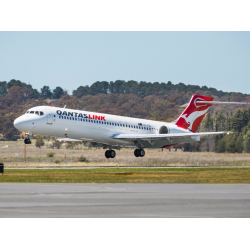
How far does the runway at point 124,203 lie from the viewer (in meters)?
15.1

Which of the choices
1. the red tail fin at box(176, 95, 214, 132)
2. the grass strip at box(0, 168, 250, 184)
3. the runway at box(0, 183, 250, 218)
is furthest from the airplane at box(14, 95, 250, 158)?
the runway at box(0, 183, 250, 218)

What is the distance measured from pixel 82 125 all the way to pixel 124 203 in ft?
99.9

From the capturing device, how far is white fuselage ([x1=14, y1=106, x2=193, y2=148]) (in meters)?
44.9

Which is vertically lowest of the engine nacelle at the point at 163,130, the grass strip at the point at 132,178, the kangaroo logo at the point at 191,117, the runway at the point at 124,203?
the grass strip at the point at 132,178

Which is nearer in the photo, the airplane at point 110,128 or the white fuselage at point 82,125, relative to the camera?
the white fuselage at point 82,125

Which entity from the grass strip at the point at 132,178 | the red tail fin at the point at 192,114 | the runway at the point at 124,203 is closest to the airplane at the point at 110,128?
the red tail fin at the point at 192,114

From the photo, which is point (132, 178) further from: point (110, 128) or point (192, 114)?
point (192, 114)

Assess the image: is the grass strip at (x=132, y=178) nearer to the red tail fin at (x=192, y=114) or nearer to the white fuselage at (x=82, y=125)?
the white fuselage at (x=82, y=125)

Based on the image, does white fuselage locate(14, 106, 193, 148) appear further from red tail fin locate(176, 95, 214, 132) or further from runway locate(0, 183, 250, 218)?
runway locate(0, 183, 250, 218)

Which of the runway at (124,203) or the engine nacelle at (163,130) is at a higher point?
the engine nacelle at (163,130)

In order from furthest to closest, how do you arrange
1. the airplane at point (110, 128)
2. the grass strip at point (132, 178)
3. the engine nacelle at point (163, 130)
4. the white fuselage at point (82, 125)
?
the engine nacelle at point (163, 130) < the airplane at point (110, 128) < the white fuselage at point (82, 125) < the grass strip at point (132, 178)

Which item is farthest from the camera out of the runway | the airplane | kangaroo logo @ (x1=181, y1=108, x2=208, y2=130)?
kangaroo logo @ (x1=181, y1=108, x2=208, y2=130)
